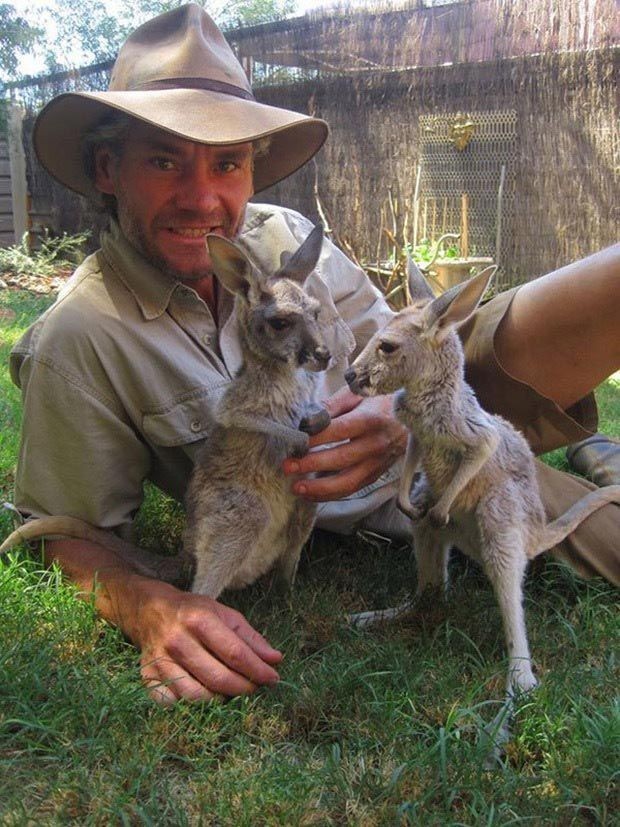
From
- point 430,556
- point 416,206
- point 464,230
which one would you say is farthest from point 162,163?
point 416,206

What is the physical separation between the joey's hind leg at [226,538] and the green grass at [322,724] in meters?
0.24

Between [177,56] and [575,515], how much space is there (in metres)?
2.17

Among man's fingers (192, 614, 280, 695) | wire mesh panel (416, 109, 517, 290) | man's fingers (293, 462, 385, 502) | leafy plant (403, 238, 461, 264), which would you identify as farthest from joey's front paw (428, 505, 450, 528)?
wire mesh panel (416, 109, 517, 290)

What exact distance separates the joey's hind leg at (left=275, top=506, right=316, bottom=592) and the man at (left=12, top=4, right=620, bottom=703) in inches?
6.1

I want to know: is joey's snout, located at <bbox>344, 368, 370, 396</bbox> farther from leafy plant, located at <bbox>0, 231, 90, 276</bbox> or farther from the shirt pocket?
leafy plant, located at <bbox>0, 231, 90, 276</bbox>

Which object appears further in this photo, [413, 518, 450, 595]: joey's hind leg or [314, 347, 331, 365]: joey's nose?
[413, 518, 450, 595]: joey's hind leg

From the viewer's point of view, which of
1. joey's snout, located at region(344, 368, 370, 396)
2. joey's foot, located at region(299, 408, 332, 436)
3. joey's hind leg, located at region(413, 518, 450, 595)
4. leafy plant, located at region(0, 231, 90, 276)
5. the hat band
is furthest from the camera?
leafy plant, located at region(0, 231, 90, 276)

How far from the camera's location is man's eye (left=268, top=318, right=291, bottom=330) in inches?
107

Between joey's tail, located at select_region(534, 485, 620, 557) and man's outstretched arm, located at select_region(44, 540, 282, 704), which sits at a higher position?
man's outstretched arm, located at select_region(44, 540, 282, 704)

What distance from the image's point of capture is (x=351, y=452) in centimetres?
291

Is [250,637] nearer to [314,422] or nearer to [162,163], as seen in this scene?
[314,422]

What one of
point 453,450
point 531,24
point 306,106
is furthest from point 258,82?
point 453,450

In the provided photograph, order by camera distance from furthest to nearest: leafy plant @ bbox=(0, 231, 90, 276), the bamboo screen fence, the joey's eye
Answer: leafy plant @ bbox=(0, 231, 90, 276) → the bamboo screen fence → the joey's eye

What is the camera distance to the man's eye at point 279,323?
8.91ft
